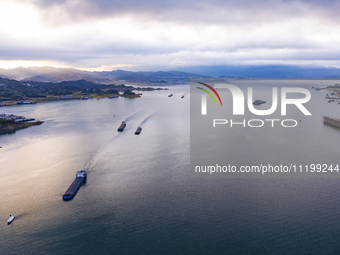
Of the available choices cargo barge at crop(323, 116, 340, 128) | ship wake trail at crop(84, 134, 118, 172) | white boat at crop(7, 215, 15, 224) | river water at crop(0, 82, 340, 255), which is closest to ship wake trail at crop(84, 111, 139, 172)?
ship wake trail at crop(84, 134, 118, 172)

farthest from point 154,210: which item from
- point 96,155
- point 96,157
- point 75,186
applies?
point 96,155

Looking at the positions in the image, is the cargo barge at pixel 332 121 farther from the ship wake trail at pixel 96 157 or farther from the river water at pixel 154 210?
the ship wake trail at pixel 96 157

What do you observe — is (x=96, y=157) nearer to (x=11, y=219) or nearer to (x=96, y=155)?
(x=96, y=155)

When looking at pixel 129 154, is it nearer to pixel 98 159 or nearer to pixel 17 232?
pixel 98 159

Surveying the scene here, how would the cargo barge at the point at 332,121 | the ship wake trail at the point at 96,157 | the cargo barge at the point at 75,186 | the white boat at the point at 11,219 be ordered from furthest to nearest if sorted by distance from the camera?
the cargo barge at the point at 332,121, the ship wake trail at the point at 96,157, the cargo barge at the point at 75,186, the white boat at the point at 11,219

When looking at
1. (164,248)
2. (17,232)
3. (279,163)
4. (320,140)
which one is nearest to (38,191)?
(17,232)

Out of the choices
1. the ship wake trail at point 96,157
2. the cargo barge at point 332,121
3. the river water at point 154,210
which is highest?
the cargo barge at point 332,121

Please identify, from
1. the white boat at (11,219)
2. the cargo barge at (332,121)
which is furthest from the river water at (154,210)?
the cargo barge at (332,121)
